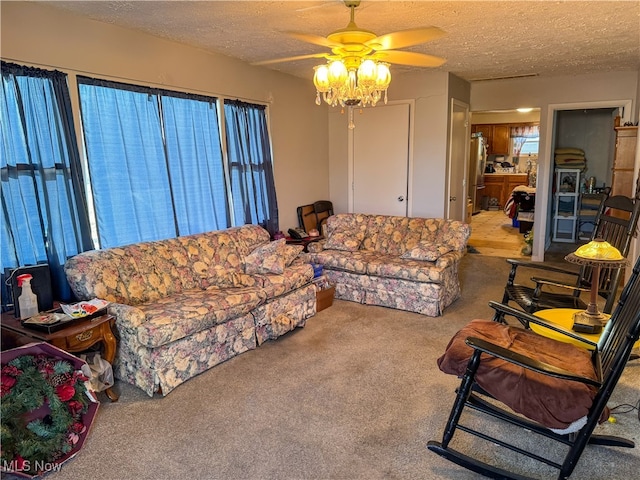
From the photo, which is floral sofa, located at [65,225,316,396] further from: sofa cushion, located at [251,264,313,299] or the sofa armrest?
the sofa armrest

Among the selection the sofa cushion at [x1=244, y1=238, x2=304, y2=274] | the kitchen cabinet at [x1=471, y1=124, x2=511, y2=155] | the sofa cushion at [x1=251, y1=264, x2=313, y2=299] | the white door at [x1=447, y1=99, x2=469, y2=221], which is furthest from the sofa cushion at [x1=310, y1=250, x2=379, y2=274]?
the kitchen cabinet at [x1=471, y1=124, x2=511, y2=155]

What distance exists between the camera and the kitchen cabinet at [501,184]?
10883mm

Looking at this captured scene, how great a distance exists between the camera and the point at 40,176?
2941 mm

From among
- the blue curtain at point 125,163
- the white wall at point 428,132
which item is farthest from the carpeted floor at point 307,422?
the white wall at point 428,132

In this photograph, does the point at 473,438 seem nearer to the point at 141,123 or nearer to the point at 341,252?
the point at 341,252

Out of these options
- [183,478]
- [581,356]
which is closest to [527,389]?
[581,356]

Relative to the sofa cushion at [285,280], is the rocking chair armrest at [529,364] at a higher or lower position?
higher

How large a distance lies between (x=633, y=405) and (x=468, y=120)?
4491mm

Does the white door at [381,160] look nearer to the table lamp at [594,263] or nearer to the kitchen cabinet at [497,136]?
the table lamp at [594,263]

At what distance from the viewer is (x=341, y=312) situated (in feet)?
14.0

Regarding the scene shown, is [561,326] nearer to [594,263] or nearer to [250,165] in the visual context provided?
[594,263]

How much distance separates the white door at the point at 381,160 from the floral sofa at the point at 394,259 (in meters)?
0.89

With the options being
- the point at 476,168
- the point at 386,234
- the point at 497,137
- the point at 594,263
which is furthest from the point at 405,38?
the point at 497,137

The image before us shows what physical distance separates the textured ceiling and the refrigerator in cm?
521
